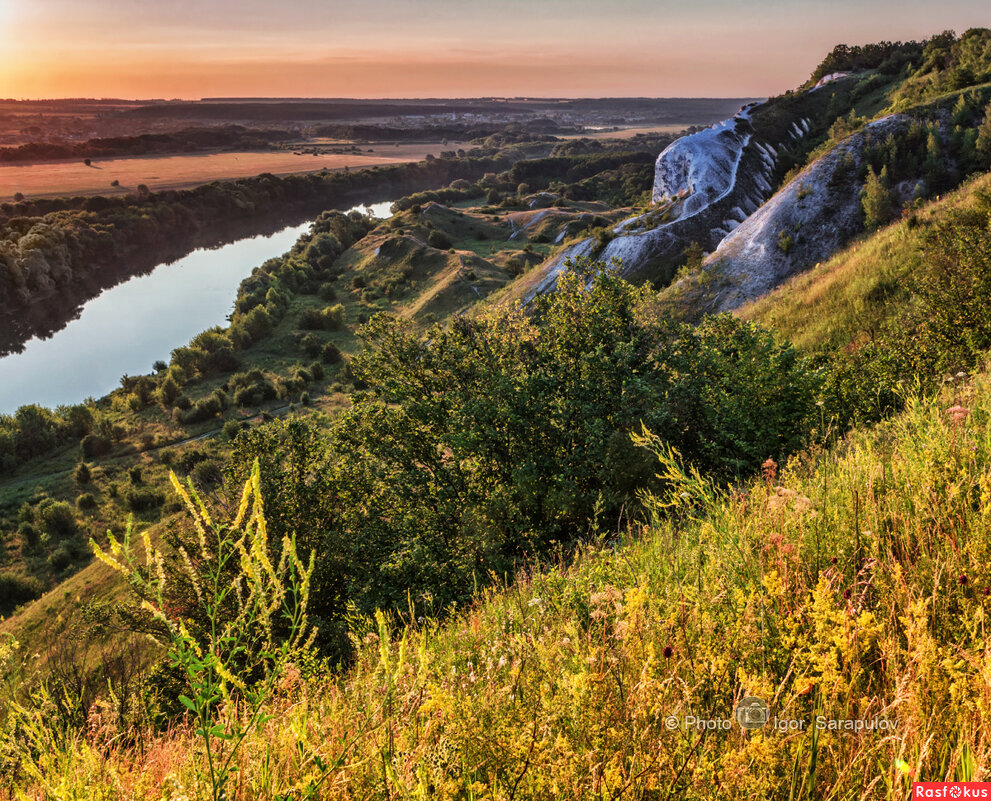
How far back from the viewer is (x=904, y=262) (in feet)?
71.2

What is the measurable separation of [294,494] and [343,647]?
533cm

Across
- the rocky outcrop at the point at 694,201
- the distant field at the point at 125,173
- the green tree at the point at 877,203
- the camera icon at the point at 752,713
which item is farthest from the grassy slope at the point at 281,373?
the distant field at the point at 125,173

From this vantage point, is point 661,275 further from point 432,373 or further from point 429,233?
point 429,233

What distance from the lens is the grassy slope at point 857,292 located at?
20828mm

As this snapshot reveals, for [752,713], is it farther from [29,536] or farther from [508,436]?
[29,536]

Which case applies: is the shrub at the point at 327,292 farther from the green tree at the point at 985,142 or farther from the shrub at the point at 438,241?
the green tree at the point at 985,142

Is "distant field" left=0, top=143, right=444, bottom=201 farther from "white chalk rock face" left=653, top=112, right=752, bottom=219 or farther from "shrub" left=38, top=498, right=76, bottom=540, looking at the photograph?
"white chalk rock face" left=653, top=112, right=752, bottom=219

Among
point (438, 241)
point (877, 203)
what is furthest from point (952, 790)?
point (438, 241)

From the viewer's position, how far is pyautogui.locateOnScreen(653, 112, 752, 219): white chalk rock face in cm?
4600

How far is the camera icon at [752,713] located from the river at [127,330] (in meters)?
81.1

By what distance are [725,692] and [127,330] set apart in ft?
338

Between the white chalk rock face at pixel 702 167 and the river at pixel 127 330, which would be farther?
the river at pixel 127 330

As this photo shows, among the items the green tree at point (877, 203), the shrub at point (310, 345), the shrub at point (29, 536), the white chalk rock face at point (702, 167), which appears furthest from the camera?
the shrub at point (310, 345)

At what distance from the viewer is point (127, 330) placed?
283 ft
